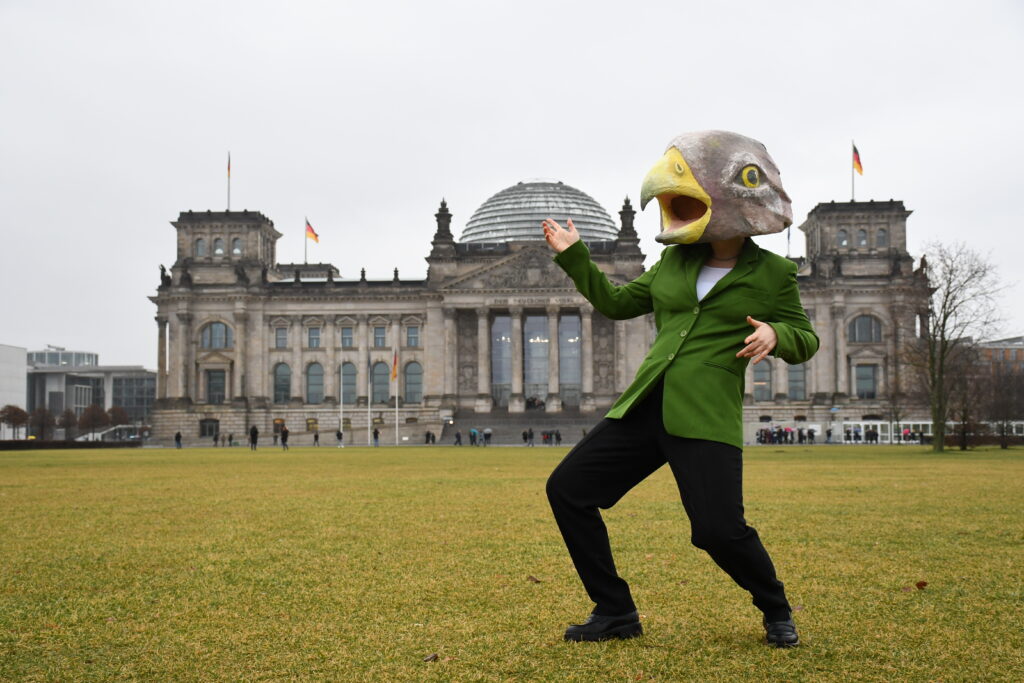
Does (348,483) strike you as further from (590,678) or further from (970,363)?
(970,363)

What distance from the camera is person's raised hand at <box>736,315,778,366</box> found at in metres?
6.14

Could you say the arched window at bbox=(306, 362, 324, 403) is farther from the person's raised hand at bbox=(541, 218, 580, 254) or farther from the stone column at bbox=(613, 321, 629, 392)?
the person's raised hand at bbox=(541, 218, 580, 254)

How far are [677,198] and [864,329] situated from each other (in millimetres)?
91041

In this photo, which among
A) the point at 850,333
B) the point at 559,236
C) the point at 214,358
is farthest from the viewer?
the point at 214,358

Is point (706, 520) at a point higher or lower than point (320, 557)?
higher

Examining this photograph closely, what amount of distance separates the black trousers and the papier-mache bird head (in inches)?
40.8

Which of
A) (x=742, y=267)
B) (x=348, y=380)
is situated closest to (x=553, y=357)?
(x=348, y=380)

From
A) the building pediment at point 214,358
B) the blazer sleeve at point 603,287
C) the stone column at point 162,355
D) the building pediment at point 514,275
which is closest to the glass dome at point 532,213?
the building pediment at point 514,275

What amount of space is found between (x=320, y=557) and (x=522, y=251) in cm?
8081

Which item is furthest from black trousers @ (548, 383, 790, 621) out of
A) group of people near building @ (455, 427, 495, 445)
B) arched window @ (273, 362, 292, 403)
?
arched window @ (273, 362, 292, 403)

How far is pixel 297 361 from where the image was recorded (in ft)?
308

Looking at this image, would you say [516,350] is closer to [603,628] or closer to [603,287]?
[603,287]

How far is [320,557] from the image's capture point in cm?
1054

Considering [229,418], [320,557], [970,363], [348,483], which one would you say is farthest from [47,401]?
[320,557]
